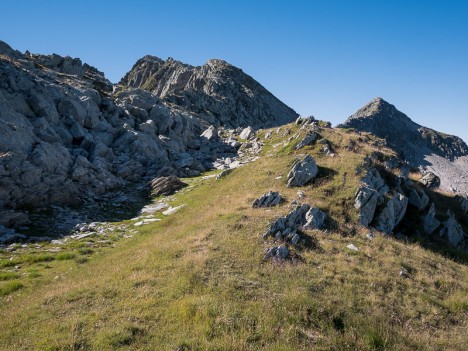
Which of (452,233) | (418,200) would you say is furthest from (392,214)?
(452,233)

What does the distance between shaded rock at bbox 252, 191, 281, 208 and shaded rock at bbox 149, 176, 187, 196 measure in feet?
50.4

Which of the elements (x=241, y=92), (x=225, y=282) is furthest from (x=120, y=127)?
(x=241, y=92)

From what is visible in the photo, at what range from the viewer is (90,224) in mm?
26234

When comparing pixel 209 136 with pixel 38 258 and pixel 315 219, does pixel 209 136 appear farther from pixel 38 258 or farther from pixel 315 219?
pixel 38 258

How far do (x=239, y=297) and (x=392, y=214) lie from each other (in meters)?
17.6

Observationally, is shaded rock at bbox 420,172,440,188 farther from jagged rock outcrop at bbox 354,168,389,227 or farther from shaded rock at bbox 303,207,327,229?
shaded rock at bbox 303,207,327,229

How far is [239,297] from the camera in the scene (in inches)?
493

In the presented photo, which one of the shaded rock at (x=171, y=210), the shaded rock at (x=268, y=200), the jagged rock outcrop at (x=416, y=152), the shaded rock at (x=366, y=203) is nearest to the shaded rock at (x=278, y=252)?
the shaded rock at (x=268, y=200)

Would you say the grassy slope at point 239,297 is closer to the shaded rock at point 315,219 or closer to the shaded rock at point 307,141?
the shaded rock at point 315,219

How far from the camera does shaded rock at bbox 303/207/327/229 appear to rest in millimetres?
20312

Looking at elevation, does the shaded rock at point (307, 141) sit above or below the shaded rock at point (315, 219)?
above

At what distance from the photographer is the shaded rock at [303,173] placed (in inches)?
1075

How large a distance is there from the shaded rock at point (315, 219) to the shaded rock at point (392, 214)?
5452mm

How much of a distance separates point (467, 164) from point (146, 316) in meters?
228
